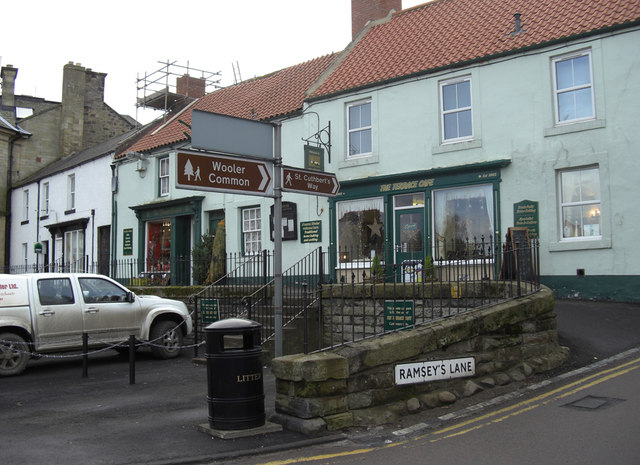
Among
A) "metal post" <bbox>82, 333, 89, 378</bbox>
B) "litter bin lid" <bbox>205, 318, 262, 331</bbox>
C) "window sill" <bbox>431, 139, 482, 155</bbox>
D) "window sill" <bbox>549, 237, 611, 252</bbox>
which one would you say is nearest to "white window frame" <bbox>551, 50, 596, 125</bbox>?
"window sill" <bbox>431, 139, 482, 155</bbox>

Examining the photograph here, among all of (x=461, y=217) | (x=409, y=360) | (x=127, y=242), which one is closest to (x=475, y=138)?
(x=461, y=217)

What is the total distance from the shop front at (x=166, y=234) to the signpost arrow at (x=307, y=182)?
45.2 feet

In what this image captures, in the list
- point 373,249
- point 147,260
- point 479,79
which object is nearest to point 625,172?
point 479,79

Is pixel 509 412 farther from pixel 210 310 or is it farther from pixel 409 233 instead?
pixel 409 233

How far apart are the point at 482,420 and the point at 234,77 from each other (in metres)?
28.3

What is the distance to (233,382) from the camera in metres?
6.59

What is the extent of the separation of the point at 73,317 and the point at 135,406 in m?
4.00

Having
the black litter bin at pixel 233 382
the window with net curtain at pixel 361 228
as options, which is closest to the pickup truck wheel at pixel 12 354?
the black litter bin at pixel 233 382

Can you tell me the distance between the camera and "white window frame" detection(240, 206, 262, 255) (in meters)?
20.2

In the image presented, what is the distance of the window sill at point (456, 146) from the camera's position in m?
15.5

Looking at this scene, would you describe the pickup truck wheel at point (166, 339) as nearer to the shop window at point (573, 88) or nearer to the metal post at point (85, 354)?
the metal post at point (85, 354)

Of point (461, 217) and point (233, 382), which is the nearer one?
point (233, 382)

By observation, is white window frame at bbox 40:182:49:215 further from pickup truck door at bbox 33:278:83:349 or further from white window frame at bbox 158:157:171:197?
pickup truck door at bbox 33:278:83:349

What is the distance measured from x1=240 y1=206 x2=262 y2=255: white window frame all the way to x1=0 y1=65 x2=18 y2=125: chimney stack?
2089cm
